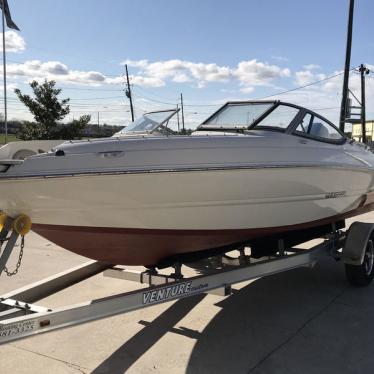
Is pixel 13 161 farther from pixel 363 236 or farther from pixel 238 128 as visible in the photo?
pixel 363 236

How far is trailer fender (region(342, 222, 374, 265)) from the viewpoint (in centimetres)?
495

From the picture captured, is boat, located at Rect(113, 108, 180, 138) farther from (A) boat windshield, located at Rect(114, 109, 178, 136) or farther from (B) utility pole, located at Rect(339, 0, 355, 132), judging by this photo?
(B) utility pole, located at Rect(339, 0, 355, 132)

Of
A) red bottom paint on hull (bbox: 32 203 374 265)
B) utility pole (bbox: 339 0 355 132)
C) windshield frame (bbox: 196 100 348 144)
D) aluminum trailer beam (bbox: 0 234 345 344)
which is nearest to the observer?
aluminum trailer beam (bbox: 0 234 345 344)

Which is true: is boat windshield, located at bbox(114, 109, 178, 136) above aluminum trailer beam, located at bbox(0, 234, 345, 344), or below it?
above

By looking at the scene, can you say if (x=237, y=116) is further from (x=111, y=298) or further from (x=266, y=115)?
(x=111, y=298)

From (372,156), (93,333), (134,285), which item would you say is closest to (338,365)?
(93,333)

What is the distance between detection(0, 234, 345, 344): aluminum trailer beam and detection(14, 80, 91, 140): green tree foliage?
1574 cm

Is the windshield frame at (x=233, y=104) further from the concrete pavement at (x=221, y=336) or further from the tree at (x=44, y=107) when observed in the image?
the tree at (x=44, y=107)

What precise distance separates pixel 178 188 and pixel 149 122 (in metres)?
1.13

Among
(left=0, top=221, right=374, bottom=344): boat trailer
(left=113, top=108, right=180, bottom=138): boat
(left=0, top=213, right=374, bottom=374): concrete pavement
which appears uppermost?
(left=113, top=108, right=180, bottom=138): boat

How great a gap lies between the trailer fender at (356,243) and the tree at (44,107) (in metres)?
15.9

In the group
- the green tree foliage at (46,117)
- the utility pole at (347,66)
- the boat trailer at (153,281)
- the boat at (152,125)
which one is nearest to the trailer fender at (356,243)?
the boat trailer at (153,281)

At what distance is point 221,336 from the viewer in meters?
3.87

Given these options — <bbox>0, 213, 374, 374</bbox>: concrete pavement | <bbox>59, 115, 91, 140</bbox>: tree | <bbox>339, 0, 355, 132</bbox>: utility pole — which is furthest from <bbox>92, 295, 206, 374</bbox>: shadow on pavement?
<bbox>59, 115, 91, 140</bbox>: tree
